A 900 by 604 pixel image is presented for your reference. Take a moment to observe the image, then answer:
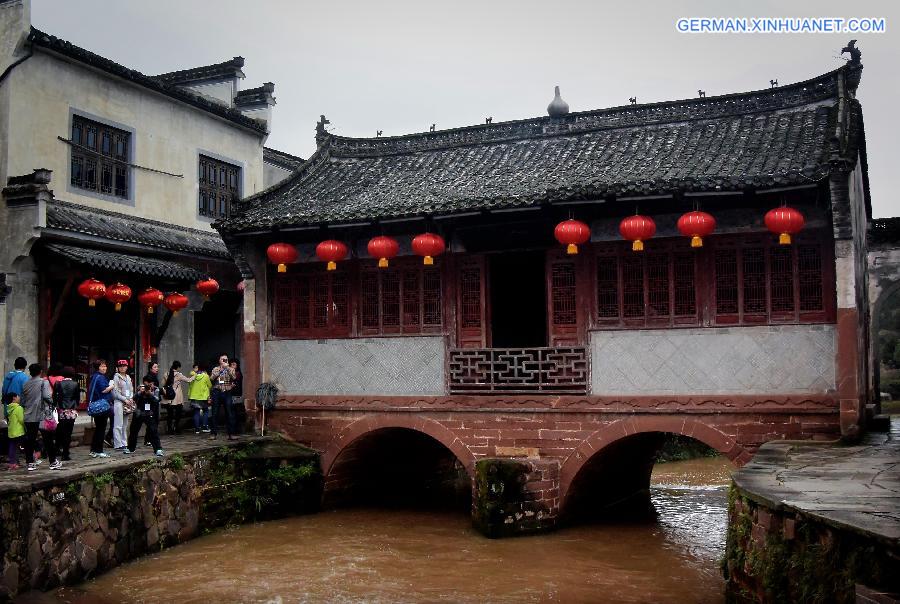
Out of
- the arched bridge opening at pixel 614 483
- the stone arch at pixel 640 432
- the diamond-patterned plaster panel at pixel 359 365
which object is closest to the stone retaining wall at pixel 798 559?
the stone arch at pixel 640 432

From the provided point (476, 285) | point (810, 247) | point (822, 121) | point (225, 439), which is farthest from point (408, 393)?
point (822, 121)

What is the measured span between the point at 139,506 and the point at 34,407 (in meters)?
1.72

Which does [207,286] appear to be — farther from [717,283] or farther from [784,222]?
[784,222]

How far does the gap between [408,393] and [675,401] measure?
3.96m

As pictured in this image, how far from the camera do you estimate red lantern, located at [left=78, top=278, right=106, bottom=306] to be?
13.3 metres

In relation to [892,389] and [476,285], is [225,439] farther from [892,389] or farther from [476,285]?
[892,389]

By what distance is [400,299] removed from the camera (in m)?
13.1

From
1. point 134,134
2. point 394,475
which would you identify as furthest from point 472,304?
point 134,134

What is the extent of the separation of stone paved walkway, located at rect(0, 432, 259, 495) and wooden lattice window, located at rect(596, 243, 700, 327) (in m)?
5.96

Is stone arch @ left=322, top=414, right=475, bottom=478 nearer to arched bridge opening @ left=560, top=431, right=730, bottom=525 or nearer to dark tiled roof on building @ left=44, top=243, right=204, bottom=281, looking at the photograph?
arched bridge opening @ left=560, top=431, right=730, bottom=525

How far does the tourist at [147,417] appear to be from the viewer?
447 inches

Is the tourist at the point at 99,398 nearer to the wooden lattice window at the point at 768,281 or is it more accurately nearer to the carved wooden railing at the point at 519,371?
the carved wooden railing at the point at 519,371

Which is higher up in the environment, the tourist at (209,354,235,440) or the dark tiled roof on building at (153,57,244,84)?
the dark tiled roof on building at (153,57,244,84)

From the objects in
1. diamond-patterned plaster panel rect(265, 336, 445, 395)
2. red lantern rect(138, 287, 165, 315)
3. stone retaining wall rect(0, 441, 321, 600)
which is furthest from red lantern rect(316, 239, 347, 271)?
red lantern rect(138, 287, 165, 315)
